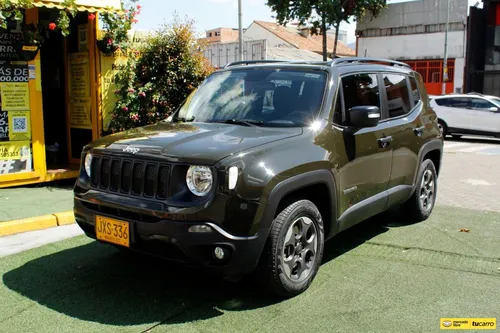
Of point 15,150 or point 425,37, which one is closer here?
point 15,150

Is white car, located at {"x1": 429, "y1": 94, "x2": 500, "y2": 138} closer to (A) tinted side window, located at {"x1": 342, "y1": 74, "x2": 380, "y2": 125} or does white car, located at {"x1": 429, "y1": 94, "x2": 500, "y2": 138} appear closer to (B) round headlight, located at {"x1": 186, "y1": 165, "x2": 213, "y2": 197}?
(A) tinted side window, located at {"x1": 342, "y1": 74, "x2": 380, "y2": 125}

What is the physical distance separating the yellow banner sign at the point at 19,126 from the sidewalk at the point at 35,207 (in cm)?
79

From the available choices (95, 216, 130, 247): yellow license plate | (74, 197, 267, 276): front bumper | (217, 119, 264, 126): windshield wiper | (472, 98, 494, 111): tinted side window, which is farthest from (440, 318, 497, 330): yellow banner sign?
(472, 98, 494, 111): tinted side window

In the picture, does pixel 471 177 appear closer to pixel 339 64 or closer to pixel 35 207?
pixel 339 64

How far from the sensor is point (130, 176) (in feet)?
12.3

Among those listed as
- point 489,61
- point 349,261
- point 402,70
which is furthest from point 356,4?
point 349,261

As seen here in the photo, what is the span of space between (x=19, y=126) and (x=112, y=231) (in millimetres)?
4751

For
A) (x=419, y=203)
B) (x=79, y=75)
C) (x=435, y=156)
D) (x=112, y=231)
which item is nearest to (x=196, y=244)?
(x=112, y=231)

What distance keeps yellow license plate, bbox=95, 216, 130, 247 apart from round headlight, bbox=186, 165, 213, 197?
58 centimetres

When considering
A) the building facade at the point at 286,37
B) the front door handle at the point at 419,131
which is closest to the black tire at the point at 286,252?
the front door handle at the point at 419,131

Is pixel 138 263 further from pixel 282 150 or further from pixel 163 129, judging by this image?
pixel 282 150

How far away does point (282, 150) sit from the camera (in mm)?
3764

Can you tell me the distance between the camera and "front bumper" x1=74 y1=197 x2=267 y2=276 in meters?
3.38

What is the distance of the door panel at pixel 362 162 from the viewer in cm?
444
